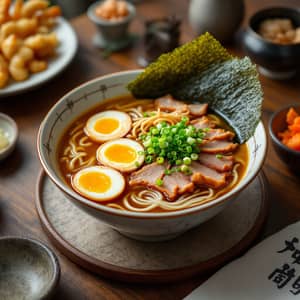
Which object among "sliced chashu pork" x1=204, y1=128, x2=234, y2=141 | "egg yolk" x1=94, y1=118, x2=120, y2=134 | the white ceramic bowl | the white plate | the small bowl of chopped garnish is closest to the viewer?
the white ceramic bowl

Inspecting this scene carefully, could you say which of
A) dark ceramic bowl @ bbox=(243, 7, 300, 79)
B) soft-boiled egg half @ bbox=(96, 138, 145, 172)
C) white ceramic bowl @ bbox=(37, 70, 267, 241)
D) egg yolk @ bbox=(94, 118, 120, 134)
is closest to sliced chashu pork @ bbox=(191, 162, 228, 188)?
white ceramic bowl @ bbox=(37, 70, 267, 241)

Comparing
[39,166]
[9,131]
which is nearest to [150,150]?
[39,166]

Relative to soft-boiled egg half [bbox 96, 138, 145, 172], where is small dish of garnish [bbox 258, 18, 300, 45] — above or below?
above

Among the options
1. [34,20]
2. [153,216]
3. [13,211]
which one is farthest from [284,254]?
[34,20]

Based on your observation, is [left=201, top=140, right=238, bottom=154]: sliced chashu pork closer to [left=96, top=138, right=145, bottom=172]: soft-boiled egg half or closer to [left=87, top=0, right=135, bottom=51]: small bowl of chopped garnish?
[left=96, top=138, right=145, bottom=172]: soft-boiled egg half

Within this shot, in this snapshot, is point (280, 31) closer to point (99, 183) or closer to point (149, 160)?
point (149, 160)

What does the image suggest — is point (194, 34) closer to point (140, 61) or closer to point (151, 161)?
point (140, 61)

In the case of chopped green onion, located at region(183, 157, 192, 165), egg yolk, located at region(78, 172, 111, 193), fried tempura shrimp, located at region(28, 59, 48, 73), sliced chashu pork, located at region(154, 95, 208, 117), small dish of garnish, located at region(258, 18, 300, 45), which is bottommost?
fried tempura shrimp, located at region(28, 59, 48, 73)
